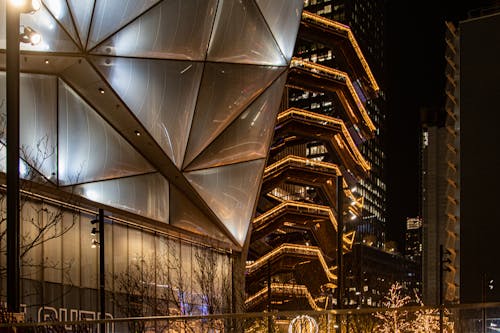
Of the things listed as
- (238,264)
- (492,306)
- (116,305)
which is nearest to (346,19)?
(238,264)

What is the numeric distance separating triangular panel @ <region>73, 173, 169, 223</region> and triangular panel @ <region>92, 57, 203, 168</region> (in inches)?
63.2

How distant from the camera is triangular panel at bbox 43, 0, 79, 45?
23.5 metres

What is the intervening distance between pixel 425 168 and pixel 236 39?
138510mm

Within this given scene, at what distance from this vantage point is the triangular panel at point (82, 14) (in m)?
24.3

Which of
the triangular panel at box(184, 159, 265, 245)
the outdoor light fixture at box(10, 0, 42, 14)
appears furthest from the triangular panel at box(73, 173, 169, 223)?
the outdoor light fixture at box(10, 0, 42, 14)

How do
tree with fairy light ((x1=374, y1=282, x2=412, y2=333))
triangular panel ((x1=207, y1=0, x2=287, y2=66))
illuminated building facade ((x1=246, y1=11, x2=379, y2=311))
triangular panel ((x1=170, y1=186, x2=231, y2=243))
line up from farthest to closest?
illuminated building facade ((x1=246, y1=11, x2=379, y2=311)) < triangular panel ((x1=170, y1=186, x2=231, y2=243)) < triangular panel ((x1=207, y1=0, x2=287, y2=66)) < tree with fairy light ((x1=374, y1=282, x2=412, y2=333))

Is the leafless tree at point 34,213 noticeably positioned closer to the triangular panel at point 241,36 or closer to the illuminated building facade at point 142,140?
the illuminated building facade at point 142,140

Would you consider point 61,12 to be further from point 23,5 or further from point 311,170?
point 311,170

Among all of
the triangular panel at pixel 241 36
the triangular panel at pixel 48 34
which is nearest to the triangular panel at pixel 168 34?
the triangular panel at pixel 241 36

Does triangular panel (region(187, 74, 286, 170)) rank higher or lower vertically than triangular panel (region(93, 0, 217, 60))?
lower

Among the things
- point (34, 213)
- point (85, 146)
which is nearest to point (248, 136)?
point (85, 146)

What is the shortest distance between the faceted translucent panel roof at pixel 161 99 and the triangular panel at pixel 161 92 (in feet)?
0.17

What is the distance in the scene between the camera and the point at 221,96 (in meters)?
33.2

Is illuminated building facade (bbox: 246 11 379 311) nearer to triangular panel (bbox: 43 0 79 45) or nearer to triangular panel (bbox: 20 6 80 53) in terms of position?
triangular panel (bbox: 20 6 80 53)
